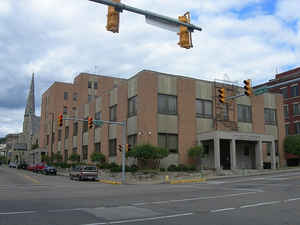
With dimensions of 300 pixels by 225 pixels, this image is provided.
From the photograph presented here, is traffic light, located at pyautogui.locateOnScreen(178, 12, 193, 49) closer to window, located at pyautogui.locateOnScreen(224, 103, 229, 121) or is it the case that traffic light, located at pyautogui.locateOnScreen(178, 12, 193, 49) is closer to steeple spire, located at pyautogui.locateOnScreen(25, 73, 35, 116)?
window, located at pyautogui.locateOnScreen(224, 103, 229, 121)

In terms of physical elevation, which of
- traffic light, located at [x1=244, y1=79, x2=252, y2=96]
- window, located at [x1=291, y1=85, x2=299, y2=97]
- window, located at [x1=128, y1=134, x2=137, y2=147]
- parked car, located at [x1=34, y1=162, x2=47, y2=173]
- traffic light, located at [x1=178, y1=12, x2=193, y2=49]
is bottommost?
parked car, located at [x1=34, y1=162, x2=47, y2=173]

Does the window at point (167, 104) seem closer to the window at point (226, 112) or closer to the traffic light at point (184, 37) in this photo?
the window at point (226, 112)

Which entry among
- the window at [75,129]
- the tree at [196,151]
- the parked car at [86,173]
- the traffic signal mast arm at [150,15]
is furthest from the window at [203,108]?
the traffic signal mast arm at [150,15]

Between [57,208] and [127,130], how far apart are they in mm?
28074

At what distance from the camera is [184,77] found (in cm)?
4009

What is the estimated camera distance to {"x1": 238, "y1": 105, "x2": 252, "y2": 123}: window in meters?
43.8

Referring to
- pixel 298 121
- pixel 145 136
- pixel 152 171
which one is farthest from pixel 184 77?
pixel 298 121

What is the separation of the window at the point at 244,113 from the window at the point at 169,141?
10.6 m

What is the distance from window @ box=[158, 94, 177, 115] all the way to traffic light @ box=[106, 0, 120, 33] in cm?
2683

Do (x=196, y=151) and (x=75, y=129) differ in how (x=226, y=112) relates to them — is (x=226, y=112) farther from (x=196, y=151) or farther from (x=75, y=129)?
(x=75, y=129)

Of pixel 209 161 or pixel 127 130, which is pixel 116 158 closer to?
pixel 127 130

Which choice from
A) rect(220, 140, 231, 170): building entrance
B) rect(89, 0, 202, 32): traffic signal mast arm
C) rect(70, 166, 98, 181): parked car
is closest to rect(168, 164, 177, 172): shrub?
rect(70, 166, 98, 181): parked car

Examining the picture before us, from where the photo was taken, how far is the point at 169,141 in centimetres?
3794

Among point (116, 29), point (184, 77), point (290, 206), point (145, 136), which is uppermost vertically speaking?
point (184, 77)
